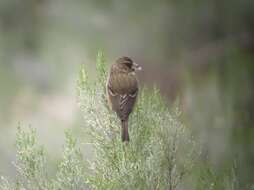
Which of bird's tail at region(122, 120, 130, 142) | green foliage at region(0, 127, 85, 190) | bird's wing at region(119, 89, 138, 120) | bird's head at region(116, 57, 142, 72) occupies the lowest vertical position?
green foliage at region(0, 127, 85, 190)

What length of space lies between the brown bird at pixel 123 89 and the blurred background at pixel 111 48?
686cm

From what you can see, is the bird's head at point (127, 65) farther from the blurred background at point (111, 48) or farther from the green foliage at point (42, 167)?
the blurred background at point (111, 48)

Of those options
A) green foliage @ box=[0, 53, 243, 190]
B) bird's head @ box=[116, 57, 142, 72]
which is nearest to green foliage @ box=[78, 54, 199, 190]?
green foliage @ box=[0, 53, 243, 190]

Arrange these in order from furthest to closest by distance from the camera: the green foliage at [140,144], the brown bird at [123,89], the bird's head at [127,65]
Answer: the bird's head at [127,65] → the brown bird at [123,89] → the green foliage at [140,144]

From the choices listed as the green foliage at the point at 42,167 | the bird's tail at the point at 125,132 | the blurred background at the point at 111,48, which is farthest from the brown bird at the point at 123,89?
the blurred background at the point at 111,48

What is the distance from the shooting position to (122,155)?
24.6 feet

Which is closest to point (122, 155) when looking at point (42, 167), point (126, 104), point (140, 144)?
point (140, 144)

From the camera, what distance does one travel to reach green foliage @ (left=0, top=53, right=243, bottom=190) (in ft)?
24.6

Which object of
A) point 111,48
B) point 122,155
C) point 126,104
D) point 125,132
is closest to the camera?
point 122,155

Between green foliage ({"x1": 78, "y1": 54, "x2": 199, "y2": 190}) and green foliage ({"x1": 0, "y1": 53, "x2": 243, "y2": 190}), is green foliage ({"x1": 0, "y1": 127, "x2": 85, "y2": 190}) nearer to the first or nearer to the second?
green foliage ({"x1": 0, "y1": 53, "x2": 243, "y2": 190})

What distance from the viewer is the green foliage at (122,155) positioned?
751cm

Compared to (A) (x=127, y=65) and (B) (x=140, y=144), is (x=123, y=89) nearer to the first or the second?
(A) (x=127, y=65)

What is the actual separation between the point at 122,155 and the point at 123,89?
1054 mm

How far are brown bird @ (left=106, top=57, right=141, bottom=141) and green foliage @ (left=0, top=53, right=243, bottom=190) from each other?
4 centimetres
